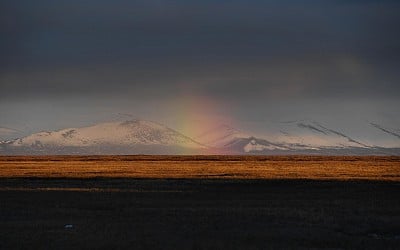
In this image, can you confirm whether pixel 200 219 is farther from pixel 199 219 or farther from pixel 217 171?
pixel 217 171

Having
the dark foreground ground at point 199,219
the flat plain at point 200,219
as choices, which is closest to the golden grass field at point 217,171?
the flat plain at point 200,219

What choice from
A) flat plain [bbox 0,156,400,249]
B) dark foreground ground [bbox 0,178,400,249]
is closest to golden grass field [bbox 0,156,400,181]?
flat plain [bbox 0,156,400,249]

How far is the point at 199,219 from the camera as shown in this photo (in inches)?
1256

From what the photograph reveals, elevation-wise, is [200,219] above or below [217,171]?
below

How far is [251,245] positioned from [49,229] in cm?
940

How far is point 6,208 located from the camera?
123 ft

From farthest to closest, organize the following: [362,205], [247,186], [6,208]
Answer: [247,186]
[362,205]
[6,208]

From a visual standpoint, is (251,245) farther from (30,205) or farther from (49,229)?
(30,205)

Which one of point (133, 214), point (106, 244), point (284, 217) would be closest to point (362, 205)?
point (284, 217)

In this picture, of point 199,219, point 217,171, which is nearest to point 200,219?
point 199,219

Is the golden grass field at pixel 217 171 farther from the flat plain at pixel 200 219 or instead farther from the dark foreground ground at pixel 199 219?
the dark foreground ground at pixel 199 219

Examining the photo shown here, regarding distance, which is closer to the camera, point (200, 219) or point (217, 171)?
point (200, 219)

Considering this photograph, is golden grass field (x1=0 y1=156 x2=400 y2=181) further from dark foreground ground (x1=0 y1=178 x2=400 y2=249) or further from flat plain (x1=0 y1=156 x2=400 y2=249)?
dark foreground ground (x1=0 y1=178 x2=400 y2=249)

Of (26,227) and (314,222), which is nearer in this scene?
(26,227)
